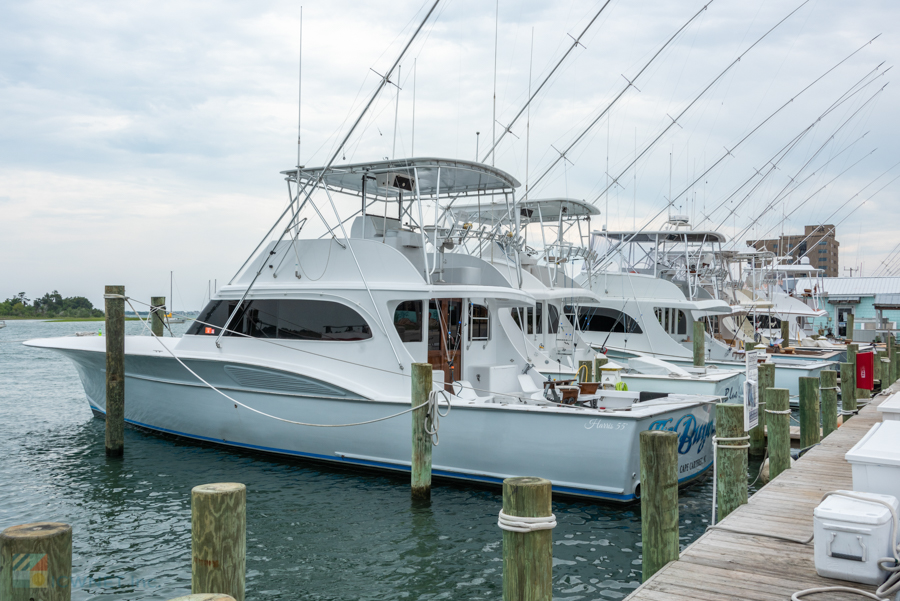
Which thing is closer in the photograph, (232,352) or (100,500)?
(100,500)

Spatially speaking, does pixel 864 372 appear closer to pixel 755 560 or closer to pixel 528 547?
pixel 755 560

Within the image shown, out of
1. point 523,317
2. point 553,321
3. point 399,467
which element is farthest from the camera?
point 553,321

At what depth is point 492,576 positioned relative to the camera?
6.39 meters

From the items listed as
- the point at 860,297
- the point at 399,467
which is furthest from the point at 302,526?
the point at 860,297

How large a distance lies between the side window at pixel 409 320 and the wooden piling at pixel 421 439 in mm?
1735

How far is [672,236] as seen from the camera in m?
21.7

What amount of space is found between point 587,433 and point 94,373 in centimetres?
1010

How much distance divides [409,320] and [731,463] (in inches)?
213

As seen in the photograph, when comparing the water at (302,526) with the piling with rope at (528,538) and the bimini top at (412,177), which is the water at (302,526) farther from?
the bimini top at (412,177)

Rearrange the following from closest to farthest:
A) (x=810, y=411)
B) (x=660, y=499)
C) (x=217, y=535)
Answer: (x=217, y=535), (x=660, y=499), (x=810, y=411)

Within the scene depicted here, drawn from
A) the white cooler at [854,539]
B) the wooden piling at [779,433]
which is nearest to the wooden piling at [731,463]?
the white cooler at [854,539]

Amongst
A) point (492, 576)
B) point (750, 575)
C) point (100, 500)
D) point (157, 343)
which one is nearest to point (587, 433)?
point (492, 576)

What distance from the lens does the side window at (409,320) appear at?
10117 mm

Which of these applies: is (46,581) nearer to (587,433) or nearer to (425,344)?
(587,433)
